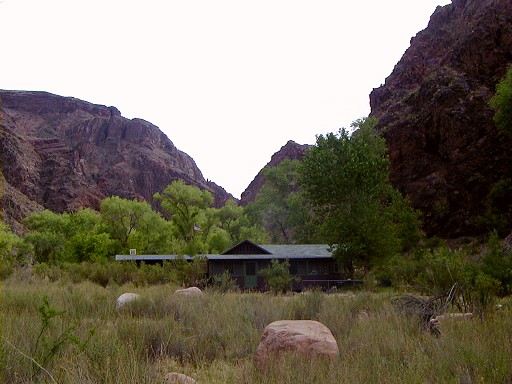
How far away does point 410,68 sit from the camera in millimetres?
75500

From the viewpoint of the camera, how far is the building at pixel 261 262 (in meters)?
33.9

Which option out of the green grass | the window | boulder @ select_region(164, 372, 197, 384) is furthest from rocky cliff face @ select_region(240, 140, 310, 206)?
boulder @ select_region(164, 372, 197, 384)

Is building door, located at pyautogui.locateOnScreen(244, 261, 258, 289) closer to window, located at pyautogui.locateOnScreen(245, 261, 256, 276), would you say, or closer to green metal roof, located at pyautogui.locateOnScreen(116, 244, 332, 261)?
window, located at pyautogui.locateOnScreen(245, 261, 256, 276)

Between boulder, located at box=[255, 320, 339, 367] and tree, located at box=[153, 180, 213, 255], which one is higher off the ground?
tree, located at box=[153, 180, 213, 255]

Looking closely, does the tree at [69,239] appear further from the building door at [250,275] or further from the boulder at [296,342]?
the boulder at [296,342]

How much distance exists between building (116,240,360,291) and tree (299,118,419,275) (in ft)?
5.59

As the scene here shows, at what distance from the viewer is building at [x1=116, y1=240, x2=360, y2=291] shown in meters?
33.9

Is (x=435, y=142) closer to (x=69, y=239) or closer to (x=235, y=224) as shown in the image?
(x=235, y=224)

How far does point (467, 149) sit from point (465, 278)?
45385 mm

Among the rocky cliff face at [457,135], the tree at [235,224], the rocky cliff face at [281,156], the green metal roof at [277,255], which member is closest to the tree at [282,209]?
the tree at [235,224]

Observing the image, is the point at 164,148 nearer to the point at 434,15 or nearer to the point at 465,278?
the point at 434,15

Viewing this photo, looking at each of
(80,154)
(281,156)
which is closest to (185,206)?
(281,156)

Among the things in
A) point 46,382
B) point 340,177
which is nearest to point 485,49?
point 340,177

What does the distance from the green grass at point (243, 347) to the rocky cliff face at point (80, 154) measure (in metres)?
109
